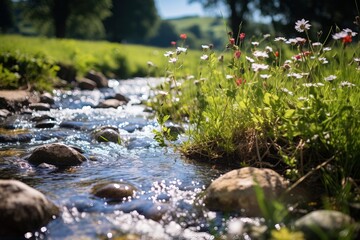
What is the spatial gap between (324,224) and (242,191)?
0.85m

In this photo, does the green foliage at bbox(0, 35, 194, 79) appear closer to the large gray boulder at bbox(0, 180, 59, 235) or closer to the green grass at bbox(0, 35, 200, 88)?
the green grass at bbox(0, 35, 200, 88)

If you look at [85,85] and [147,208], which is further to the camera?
[85,85]

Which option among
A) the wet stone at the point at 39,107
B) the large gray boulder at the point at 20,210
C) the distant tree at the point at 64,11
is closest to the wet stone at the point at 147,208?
the large gray boulder at the point at 20,210

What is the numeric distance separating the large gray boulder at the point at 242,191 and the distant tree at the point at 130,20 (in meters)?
46.6

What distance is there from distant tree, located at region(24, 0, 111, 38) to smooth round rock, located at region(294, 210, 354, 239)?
106ft

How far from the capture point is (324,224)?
2.26m

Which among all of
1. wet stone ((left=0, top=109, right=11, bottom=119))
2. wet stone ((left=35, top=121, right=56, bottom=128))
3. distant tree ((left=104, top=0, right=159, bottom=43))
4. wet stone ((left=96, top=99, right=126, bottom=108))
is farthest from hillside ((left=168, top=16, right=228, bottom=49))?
wet stone ((left=35, top=121, right=56, bottom=128))

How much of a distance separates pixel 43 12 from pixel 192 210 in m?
36.4

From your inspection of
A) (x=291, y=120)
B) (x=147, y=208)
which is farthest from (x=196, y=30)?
(x=147, y=208)

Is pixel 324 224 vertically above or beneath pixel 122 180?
above

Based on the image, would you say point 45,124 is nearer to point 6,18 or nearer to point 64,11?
point 64,11

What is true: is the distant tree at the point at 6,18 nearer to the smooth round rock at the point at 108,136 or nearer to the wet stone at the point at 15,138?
the wet stone at the point at 15,138

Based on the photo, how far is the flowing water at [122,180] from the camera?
2.73 metres

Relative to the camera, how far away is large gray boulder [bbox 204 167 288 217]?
2973 mm
